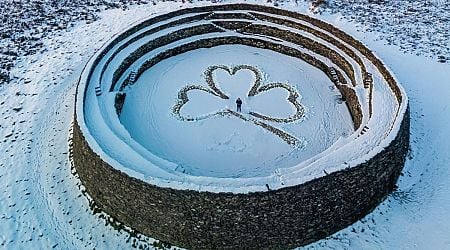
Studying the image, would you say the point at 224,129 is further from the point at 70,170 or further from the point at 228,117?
the point at 70,170

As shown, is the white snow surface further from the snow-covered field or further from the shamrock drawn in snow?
the snow-covered field

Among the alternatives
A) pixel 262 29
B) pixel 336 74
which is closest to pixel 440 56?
pixel 336 74

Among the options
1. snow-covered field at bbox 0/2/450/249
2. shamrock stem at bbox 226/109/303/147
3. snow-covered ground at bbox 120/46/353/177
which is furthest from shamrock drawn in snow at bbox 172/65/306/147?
snow-covered field at bbox 0/2/450/249

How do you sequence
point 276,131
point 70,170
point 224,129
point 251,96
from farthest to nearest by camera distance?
point 251,96
point 224,129
point 276,131
point 70,170

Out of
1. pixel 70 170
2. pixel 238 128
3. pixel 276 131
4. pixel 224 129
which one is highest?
pixel 276 131

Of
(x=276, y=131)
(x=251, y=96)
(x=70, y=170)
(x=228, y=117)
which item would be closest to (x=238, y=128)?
(x=228, y=117)

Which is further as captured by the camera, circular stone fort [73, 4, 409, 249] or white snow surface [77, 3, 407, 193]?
white snow surface [77, 3, 407, 193]
